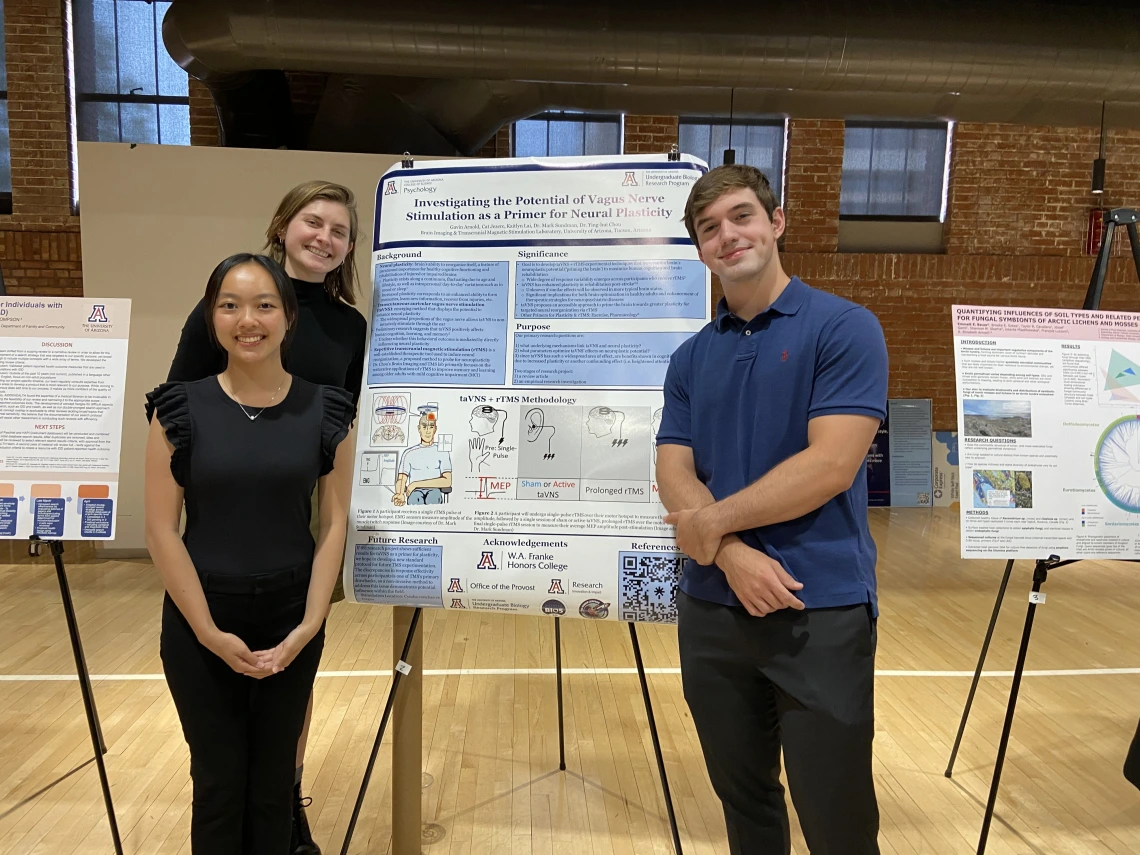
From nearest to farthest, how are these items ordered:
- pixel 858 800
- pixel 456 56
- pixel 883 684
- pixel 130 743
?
1. pixel 858 800
2. pixel 130 743
3. pixel 883 684
4. pixel 456 56

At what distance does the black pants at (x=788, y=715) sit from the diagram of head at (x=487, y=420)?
59 cm

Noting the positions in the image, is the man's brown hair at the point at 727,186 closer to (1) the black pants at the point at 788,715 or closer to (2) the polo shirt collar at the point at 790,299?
(2) the polo shirt collar at the point at 790,299

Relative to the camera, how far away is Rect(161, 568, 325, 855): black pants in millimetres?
1356

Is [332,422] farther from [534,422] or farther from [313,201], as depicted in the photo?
[313,201]

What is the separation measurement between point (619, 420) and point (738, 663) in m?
0.59

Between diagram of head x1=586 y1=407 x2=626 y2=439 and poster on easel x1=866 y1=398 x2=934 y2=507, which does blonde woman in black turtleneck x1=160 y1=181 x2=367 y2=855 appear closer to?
diagram of head x1=586 y1=407 x2=626 y2=439

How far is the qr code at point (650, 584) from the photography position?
160 cm

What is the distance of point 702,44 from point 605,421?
10.2 feet

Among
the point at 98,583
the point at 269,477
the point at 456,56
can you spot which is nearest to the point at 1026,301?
the point at 456,56

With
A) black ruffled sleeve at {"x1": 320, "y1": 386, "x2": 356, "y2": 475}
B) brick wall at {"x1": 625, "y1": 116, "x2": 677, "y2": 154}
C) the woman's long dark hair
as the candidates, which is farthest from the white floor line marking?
brick wall at {"x1": 625, "y1": 116, "x2": 677, "y2": 154}

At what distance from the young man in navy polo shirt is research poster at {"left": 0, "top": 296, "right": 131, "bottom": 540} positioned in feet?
4.88

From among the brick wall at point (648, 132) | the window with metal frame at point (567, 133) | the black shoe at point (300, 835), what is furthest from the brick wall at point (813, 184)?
the black shoe at point (300, 835)

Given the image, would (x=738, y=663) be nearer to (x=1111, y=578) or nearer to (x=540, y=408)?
(x=540, y=408)

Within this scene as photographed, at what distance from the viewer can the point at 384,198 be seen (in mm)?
1796
